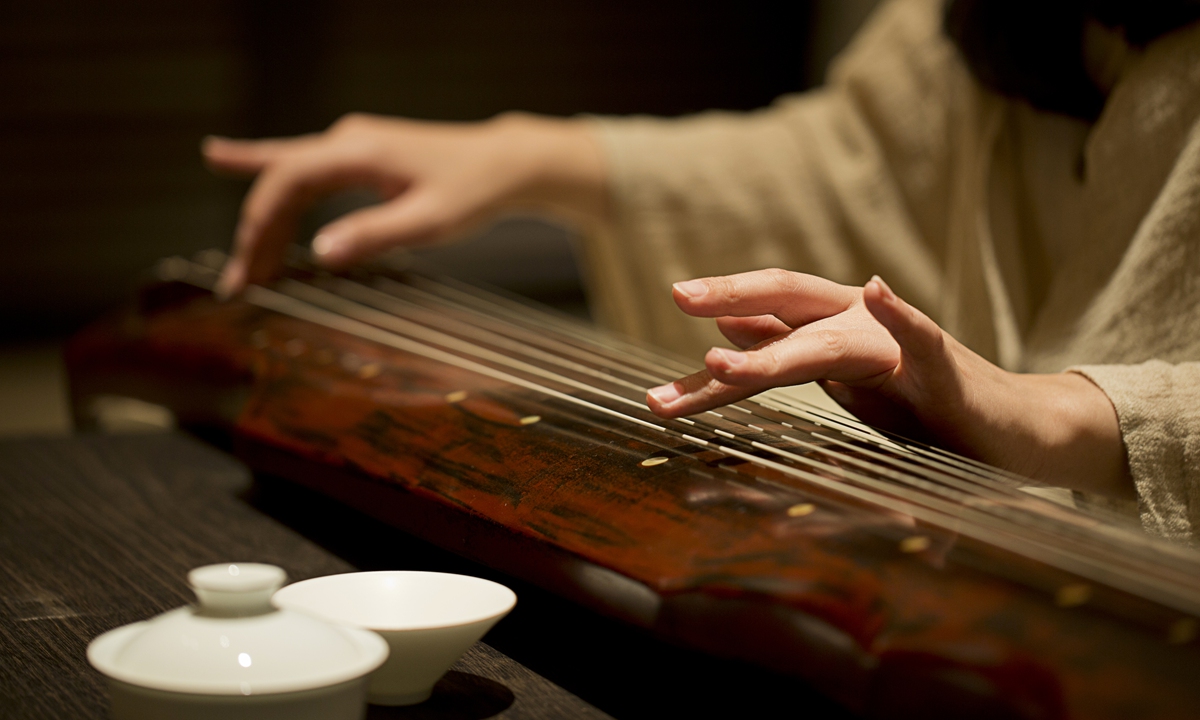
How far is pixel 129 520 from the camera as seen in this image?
0.89m

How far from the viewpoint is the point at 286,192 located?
1.43m

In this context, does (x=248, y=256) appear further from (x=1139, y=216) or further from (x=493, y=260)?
(x=493, y=260)

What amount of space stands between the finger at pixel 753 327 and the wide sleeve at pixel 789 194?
2.71ft

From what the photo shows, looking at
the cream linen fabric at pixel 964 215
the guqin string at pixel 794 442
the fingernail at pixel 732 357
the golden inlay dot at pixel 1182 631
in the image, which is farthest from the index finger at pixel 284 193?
the golden inlay dot at pixel 1182 631

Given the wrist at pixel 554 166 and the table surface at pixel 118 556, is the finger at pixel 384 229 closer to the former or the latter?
the wrist at pixel 554 166

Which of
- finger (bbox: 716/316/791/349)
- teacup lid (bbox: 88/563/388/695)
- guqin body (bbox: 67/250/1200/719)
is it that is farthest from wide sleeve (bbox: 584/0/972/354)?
teacup lid (bbox: 88/563/388/695)

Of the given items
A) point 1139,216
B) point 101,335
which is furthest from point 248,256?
point 1139,216

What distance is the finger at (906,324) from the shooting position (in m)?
0.58

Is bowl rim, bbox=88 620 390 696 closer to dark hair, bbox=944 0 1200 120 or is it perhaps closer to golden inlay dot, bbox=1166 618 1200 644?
golden inlay dot, bbox=1166 618 1200 644

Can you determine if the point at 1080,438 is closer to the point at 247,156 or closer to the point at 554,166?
the point at 554,166

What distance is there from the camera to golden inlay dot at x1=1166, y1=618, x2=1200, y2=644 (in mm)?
432

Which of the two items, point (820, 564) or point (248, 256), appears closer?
point (820, 564)

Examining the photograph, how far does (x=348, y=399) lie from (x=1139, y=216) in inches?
29.5

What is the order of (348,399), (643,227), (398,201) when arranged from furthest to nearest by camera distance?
(643,227) → (398,201) → (348,399)
